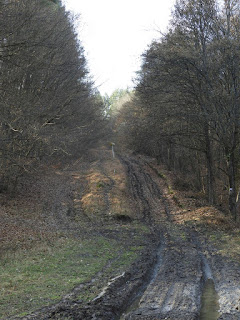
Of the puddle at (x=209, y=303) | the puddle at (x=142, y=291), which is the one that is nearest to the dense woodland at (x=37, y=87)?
the puddle at (x=142, y=291)

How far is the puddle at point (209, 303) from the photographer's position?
8.73 m

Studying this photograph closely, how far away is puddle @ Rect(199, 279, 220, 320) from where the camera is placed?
28.6 feet

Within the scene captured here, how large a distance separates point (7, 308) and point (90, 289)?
253 centimetres

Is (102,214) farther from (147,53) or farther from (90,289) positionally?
(90,289)

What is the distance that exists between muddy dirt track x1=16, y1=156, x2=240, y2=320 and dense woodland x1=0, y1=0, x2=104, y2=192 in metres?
7.66

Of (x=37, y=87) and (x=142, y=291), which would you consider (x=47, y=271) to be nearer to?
(x=142, y=291)

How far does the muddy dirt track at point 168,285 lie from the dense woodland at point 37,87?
7659mm

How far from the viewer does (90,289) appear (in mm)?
10477

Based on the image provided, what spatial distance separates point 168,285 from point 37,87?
68.6ft

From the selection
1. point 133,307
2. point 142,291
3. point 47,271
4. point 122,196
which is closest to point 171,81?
point 122,196

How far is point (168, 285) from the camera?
10984mm

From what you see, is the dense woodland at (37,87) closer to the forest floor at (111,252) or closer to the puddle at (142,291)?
the forest floor at (111,252)

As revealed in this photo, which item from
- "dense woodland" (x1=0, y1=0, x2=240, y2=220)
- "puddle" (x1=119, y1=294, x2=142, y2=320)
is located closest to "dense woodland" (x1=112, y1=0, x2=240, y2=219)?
"dense woodland" (x1=0, y1=0, x2=240, y2=220)

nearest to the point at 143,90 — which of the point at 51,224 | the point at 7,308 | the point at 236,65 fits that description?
the point at 236,65
